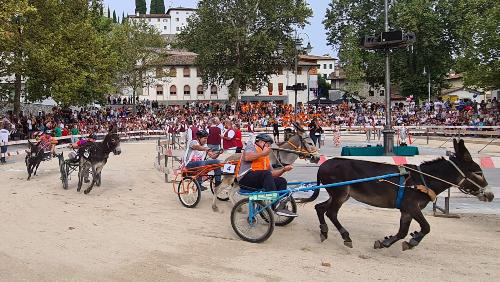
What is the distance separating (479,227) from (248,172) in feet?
14.8

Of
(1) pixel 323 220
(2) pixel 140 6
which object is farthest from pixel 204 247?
(2) pixel 140 6

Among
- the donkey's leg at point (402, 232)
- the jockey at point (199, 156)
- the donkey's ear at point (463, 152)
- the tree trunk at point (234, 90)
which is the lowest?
the donkey's leg at point (402, 232)

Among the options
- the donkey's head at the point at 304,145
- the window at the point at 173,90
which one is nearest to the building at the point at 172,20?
the window at the point at 173,90

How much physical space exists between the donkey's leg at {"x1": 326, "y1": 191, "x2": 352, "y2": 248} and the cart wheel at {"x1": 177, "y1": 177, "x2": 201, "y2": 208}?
13.4ft

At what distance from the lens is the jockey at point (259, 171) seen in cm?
901

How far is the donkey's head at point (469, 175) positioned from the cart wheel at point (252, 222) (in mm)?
3062

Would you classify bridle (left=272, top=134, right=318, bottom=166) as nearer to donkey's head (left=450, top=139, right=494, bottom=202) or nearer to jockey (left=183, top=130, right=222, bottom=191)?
jockey (left=183, top=130, right=222, bottom=191)

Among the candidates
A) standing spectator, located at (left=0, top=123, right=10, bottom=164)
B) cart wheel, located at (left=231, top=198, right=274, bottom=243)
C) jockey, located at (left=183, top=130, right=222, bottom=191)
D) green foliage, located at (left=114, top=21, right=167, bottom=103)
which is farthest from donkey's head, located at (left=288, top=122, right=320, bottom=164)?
green foliage, located at (left=114, top=21, right=167, bottom=103)

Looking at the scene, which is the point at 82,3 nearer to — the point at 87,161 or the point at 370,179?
the point at 87,161

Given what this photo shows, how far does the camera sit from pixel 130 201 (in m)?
12.6

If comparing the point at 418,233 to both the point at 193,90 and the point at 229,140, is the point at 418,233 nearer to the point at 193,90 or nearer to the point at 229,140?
the point at 229,140

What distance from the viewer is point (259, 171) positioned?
9.12 m

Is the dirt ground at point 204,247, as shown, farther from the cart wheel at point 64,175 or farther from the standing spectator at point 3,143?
the standing spectator at point 3,143

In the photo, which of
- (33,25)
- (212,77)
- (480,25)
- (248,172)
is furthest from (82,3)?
(248,172)
